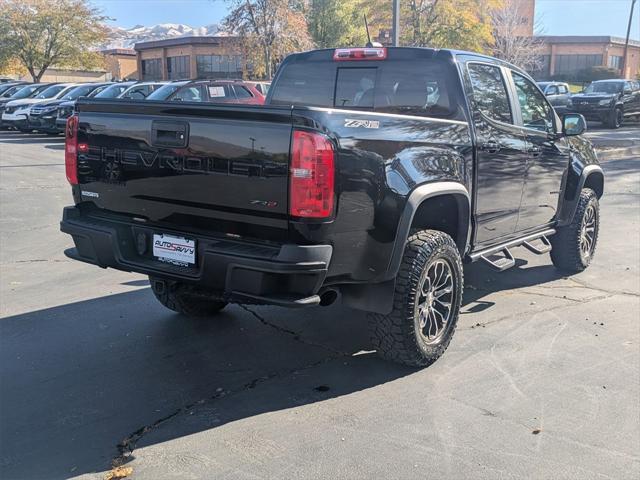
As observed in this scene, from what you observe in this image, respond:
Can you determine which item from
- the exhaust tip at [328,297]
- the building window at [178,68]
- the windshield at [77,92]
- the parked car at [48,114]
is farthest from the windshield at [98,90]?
the building window at [178,68]

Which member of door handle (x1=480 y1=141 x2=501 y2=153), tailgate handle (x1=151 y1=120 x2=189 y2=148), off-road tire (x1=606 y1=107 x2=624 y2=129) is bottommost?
off-road tire (x1=606 y1=107 x2=624 y2=129)

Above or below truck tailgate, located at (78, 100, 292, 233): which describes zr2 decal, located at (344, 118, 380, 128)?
above

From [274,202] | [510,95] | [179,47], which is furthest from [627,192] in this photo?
[179,47]

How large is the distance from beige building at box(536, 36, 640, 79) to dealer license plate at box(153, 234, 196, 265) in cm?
5584

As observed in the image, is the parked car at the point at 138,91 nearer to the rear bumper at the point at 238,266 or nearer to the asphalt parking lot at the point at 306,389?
the asphalt parking lot at the point at 306,389

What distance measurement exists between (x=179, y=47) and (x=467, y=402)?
5242cm

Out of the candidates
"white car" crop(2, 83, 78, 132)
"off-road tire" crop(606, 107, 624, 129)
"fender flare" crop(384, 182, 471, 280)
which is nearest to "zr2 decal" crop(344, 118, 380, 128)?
"fender flare" crop(384, 182, 471, 280)

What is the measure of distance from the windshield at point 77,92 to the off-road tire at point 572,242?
19.2m

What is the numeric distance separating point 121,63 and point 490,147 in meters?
65.6

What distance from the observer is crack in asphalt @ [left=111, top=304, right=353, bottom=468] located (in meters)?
3.38

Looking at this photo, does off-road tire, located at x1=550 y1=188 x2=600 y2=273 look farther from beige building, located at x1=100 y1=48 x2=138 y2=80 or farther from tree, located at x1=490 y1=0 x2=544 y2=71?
beige building, located at x1=100 y1=48 x2=138 y2=80

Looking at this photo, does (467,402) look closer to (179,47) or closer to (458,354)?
(458,354)

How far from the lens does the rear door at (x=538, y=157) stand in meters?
5.77

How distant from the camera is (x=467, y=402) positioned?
399 cm
